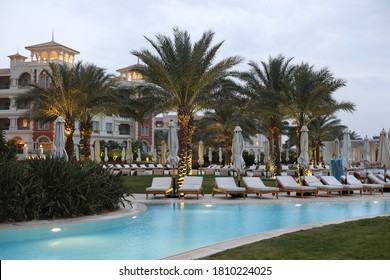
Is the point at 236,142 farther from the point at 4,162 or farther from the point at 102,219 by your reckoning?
the point at 4,162

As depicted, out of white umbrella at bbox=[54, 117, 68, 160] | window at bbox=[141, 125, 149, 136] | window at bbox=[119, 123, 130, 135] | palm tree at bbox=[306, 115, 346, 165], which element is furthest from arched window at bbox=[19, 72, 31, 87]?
white umbrella at bbox=[54, 117, 68, 160]

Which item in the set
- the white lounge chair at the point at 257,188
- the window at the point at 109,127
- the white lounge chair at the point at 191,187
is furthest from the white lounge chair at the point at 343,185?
the window at the point at 109,127

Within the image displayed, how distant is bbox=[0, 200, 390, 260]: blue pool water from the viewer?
7246 mm

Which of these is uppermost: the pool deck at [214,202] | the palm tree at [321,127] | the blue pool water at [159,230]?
the palm tree at [321,127]

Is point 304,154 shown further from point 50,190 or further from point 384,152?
point 50,190

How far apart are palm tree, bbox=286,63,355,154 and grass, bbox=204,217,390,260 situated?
49.5 feet

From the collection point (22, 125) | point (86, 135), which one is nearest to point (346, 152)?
point (86, 135)

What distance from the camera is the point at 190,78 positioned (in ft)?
58.9

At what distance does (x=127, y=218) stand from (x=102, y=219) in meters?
0.72

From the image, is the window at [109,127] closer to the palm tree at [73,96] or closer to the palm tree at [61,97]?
the palm tree at [73,96]

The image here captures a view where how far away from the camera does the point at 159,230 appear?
29.9 feet

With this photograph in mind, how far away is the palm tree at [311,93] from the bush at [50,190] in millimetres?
14020

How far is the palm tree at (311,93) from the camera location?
72.3 ft

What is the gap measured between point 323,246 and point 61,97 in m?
20.5
